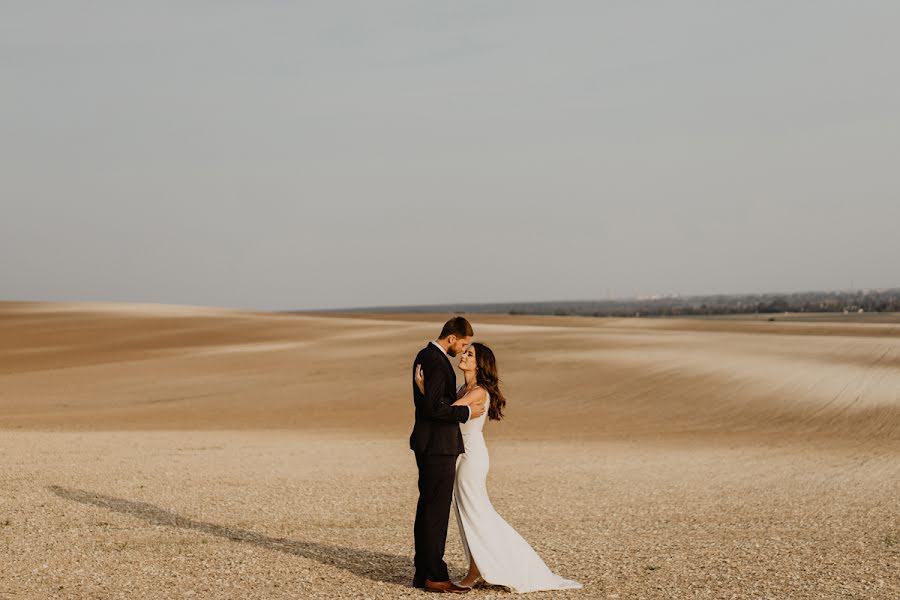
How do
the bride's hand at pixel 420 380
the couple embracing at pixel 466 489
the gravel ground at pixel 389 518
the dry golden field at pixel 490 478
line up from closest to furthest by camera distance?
1. the bride's hand at pixel 420 380
2. the couple embracing at pixel 466 489
3. the gravel ground at pixel 389 518
4. the dry golden field at pixel 490 478

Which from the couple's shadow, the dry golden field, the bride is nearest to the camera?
the bride

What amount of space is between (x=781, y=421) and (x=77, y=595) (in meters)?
21.8

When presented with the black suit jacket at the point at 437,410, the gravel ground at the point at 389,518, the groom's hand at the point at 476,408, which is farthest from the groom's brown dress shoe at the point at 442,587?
the groom's hand at the point at 476,408

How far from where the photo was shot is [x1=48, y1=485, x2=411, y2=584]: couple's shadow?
976 centimetres


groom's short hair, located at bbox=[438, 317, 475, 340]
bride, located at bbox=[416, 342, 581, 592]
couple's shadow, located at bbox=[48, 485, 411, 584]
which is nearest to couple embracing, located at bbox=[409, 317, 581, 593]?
bride, located at bbox=[416, 342, 581, 592]

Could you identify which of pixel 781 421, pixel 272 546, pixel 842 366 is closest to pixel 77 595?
pixel 272 546

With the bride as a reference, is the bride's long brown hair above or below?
above

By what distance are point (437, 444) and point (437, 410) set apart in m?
0.39

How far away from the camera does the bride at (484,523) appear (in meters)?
8.70

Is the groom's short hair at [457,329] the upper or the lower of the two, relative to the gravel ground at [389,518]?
upper

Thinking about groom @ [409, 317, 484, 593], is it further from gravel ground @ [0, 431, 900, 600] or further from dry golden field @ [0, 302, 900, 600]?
dry golden field @ [0, 302, 900, 600]

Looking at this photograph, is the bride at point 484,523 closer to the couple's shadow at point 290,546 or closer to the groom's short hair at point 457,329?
the groom's short hair at point 457,329

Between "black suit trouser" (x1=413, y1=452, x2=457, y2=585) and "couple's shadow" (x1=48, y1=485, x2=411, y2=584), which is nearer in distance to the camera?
"black suit trouser" (x1=413, y1=452, x2=457, y2=585)

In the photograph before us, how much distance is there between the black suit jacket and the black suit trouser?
0.11 meters
